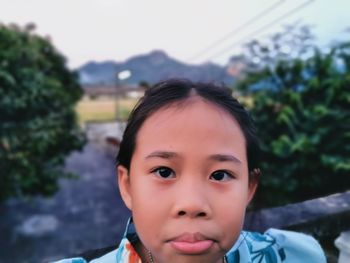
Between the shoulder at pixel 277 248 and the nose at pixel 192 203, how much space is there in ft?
1.12

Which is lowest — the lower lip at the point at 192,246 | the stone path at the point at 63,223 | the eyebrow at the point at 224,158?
the stone path at the point at 63,223

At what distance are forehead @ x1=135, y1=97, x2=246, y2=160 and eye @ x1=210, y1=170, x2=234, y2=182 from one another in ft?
0.16

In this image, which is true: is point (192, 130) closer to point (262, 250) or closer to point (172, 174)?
point (172, 174)

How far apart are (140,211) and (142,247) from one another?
0.72ft

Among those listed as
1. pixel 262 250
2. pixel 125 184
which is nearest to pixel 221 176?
pixel 125 184

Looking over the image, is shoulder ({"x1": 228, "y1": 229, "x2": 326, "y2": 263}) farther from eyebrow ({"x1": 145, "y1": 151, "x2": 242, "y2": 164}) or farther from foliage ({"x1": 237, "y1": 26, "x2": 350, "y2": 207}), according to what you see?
foliage ({"x1": 237, "y1": 26, "x2": 350, "y2": 207})

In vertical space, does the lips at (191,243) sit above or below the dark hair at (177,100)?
below

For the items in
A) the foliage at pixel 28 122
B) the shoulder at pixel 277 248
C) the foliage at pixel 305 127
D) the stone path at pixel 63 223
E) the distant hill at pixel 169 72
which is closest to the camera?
the shoulder at pixel 277 248

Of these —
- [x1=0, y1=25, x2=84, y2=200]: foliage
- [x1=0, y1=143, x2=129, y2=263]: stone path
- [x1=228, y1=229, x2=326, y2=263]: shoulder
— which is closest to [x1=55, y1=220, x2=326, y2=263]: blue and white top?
[x1=228, y1=229, x2=326, y2=263]: shoulder

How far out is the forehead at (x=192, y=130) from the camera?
2.41 feet

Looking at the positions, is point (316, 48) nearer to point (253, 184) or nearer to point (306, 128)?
point (306, 128)

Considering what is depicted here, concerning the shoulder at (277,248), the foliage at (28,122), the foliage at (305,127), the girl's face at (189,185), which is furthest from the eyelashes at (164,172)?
the foliage at (305,127)

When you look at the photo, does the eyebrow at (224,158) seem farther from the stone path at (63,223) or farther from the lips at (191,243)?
the stone path at (63,223)

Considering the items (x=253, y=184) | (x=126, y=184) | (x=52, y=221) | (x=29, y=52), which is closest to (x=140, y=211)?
(x=126, y=184)
